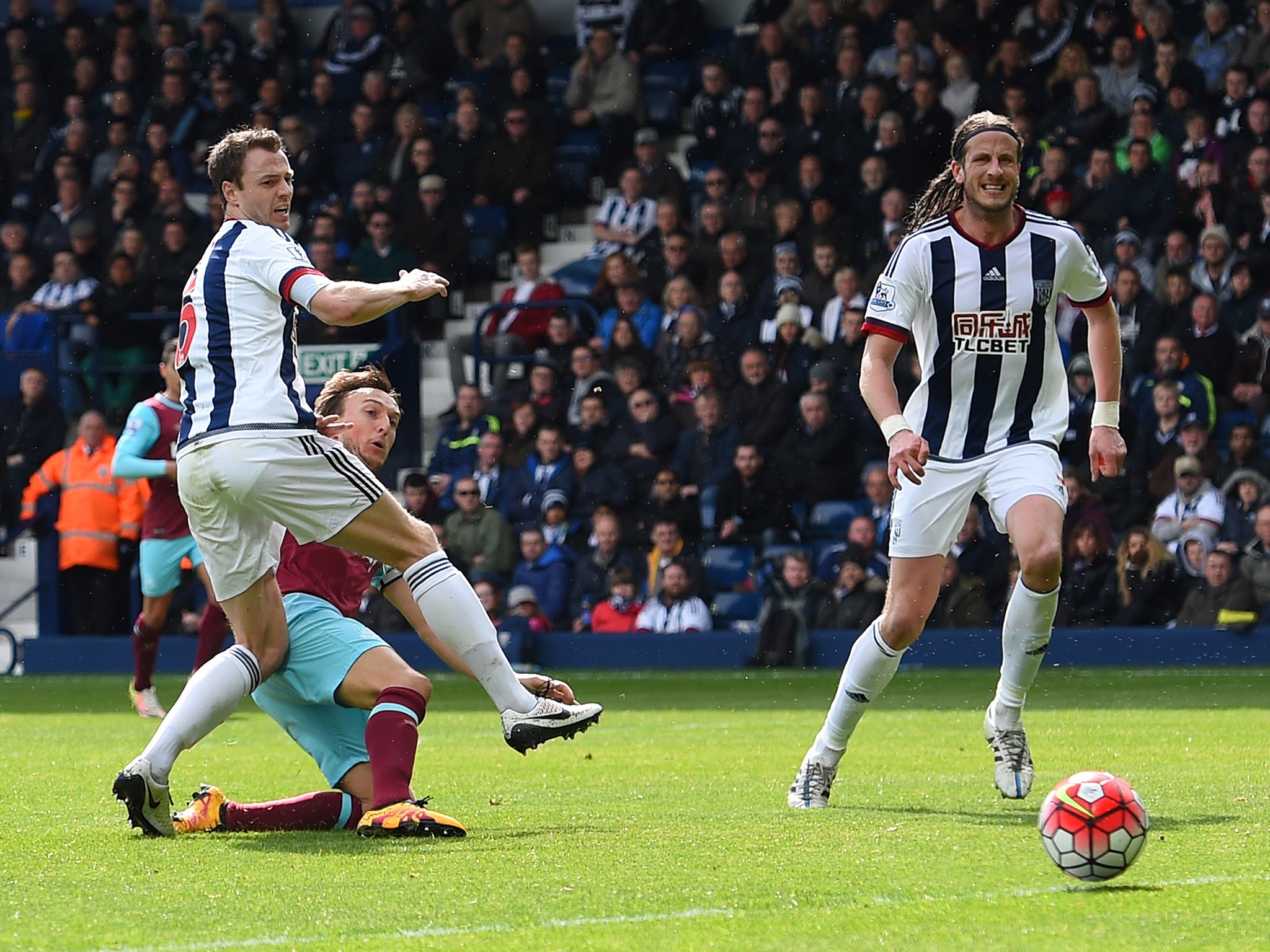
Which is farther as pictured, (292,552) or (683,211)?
(683,211)

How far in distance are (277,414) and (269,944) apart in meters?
2.19

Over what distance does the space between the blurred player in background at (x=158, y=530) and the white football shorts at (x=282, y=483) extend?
5.14 meters

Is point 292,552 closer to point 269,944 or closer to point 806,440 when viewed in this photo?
point 269,944

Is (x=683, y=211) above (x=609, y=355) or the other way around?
above

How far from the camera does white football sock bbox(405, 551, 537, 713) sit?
6004mm

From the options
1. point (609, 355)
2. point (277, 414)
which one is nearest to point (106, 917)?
point (277, 414)

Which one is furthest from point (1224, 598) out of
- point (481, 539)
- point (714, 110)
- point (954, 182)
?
point (954, 182)

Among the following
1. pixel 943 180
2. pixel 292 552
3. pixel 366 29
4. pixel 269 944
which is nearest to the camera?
pixel 269 944

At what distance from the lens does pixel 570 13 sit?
73.2 ft

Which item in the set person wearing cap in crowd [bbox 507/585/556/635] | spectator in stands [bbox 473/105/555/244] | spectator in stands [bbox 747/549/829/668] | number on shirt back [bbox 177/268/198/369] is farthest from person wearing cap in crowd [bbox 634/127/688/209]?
number on shirt back [bbox 177/268/198/369]

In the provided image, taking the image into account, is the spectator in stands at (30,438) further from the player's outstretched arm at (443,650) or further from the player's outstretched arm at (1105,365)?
the player's outstretched arm at (1105,365)

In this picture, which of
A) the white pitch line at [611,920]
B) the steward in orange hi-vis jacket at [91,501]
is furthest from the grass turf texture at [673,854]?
the steward in orange hi-vis jacket at [91,501]

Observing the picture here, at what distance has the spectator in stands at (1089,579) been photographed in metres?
14.0

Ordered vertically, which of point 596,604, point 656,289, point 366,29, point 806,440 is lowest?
point 596,604
